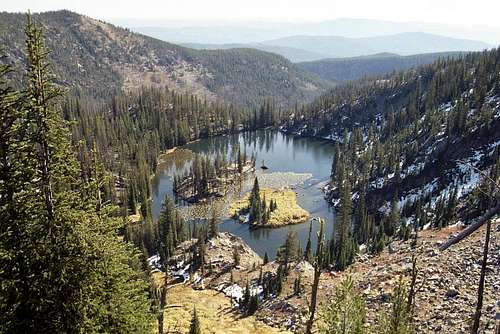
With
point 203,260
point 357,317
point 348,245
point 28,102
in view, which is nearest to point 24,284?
point 28,102

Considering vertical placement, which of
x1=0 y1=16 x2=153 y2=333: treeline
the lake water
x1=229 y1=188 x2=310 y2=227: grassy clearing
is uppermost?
x1=0 y1=16 x2=153 y2=333: treeline

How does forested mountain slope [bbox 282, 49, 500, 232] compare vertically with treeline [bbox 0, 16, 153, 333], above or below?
below

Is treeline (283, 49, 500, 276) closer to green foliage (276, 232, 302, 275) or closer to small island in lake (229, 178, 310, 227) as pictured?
green foliage (276, 232, 302, 275)

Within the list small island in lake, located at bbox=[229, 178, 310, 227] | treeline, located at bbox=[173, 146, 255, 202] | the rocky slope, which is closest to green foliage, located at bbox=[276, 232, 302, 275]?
the rocky slope

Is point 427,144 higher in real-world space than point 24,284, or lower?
lower

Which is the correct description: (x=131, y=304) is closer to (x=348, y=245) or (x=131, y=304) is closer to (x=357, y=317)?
(x=357, y=317)

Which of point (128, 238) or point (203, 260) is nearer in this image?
point (203, 260)
